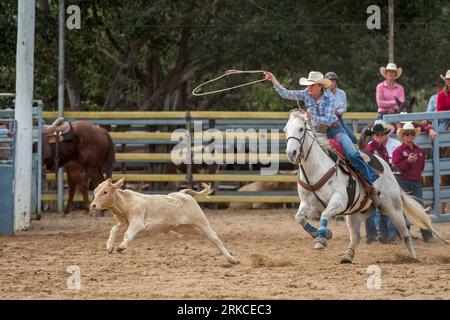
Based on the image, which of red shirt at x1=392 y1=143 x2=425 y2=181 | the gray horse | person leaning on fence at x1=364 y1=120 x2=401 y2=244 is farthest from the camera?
person leaning on fence at x1=364 y1=120 x2=401 y2=244

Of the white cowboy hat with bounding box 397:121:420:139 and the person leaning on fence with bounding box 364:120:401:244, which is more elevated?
the white cowboy hat with bounding box 397:121:420:139

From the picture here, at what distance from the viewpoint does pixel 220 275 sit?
9.66 m

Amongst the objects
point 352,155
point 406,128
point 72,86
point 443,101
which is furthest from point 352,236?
point 72,86

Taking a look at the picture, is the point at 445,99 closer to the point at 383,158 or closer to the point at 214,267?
the point at 383,158

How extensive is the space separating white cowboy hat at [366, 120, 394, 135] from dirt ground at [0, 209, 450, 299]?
4.90 feet

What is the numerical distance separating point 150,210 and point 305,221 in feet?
5.44

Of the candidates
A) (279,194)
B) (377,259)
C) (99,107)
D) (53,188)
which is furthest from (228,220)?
(99,107)

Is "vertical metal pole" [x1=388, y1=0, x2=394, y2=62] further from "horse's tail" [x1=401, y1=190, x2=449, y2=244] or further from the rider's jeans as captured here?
the rider's jeans

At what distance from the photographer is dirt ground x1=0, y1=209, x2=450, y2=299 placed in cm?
847

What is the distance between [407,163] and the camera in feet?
43.5

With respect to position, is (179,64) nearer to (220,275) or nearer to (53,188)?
(53,188)

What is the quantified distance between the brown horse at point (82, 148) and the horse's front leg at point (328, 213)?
7431 millimetres

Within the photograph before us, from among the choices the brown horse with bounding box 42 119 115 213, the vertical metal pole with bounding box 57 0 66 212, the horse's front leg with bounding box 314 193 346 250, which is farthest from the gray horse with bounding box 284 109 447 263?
the vertical metal pole with bounding box 57 0 66 212
